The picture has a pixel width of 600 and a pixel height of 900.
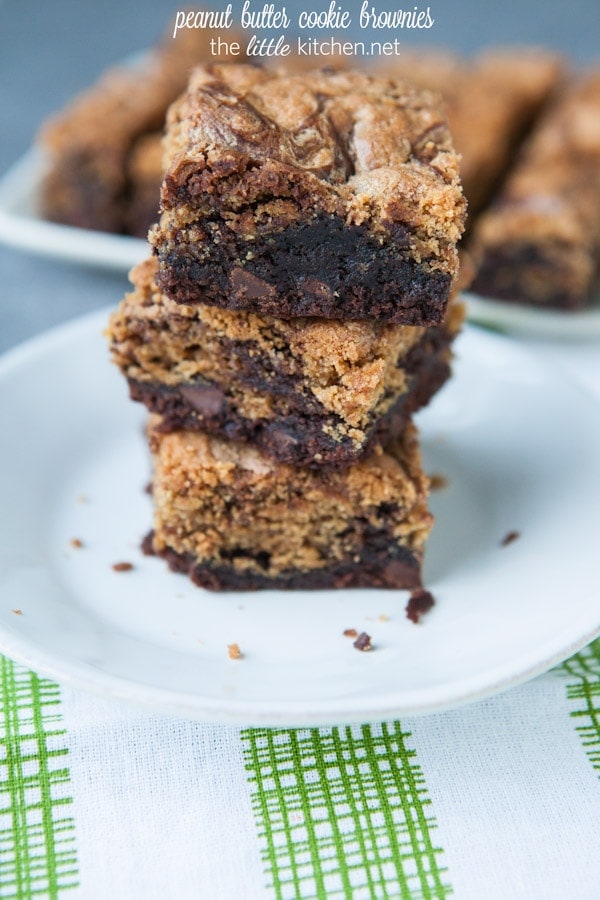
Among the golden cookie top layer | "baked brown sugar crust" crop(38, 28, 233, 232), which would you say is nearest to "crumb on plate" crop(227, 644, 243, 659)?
the golden cookie top layer

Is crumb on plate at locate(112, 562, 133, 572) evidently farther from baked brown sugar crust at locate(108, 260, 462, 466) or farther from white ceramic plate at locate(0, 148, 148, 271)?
white ceramic plate at locate(0, 148, 148, 271)

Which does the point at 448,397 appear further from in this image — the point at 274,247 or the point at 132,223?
the point at 132,223

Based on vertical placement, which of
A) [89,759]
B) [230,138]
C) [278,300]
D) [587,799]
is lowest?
[89,759]

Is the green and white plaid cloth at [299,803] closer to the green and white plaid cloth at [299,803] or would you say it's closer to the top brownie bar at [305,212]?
the green and white plaid cloth at [299,803]

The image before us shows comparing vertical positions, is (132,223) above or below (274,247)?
below

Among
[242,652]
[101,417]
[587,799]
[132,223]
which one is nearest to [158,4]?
[132,223]

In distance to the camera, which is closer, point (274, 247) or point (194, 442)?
point (274, 247)

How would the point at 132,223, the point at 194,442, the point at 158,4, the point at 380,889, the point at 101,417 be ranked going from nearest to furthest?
the point at 380,889, the point at 194,442, the point at 101,417, the point at 132,223, the point at 158,4

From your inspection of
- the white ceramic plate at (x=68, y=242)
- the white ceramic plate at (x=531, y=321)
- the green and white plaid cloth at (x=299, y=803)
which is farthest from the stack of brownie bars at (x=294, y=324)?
the white ceramic plate at (x=68, y=242)

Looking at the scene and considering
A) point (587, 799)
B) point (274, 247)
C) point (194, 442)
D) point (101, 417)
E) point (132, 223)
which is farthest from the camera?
point (132, 223)
